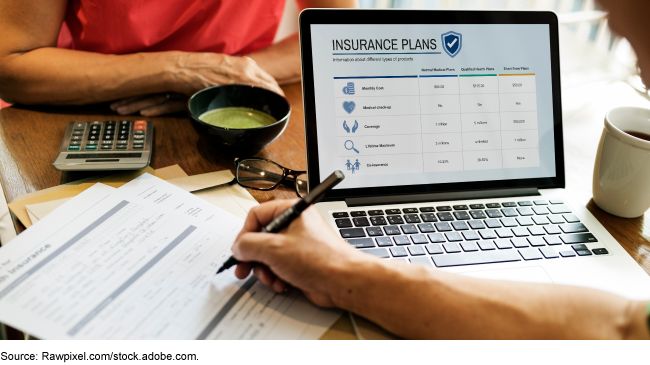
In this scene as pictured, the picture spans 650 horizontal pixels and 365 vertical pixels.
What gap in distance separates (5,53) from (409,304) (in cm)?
94

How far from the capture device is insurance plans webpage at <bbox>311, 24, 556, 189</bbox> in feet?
2.06

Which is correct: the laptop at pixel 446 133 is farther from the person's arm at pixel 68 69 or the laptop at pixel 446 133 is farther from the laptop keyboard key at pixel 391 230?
the person's arm at pixel 68 69

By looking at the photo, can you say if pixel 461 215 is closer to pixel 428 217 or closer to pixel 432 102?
pixel 428 217

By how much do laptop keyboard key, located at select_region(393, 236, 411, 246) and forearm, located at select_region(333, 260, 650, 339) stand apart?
11 cm

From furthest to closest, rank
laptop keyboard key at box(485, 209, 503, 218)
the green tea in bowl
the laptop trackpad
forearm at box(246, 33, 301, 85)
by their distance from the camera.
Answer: forearm at box(246, 33, 301, 85)
the green tea in bowl
laptop keyboard key at box(485, 209, 503, 218)
the laptop trackpad

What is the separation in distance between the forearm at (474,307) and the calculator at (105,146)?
0.43 m

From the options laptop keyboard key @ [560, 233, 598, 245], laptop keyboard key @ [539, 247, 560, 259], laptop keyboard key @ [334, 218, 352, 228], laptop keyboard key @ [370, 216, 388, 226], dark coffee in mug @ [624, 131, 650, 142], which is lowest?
laptop keyboard key @ [560, 233, 598, 245]

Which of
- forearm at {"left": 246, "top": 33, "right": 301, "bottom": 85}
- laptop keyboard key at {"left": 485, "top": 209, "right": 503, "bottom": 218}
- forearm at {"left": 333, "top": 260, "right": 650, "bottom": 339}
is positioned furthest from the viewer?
forearm at {"left": 246, "top": 33, "right": 301, "bottom": 85}

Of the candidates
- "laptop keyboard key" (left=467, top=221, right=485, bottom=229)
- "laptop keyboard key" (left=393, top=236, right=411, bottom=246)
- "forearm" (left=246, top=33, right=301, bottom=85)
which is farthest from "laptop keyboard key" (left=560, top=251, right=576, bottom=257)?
"forearm" (left=246, top=33, right=301, bottom=85)

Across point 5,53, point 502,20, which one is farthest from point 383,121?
point 5,53

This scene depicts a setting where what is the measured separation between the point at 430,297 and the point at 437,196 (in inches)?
10.2

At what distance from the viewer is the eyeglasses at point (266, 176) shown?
0.70 m

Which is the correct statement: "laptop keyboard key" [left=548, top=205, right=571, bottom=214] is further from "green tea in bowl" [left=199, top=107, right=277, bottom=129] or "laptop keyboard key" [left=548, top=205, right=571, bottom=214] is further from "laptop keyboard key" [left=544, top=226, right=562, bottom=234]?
"green tea in bowl" [left=199, top=107, right=277, bottom=129]
